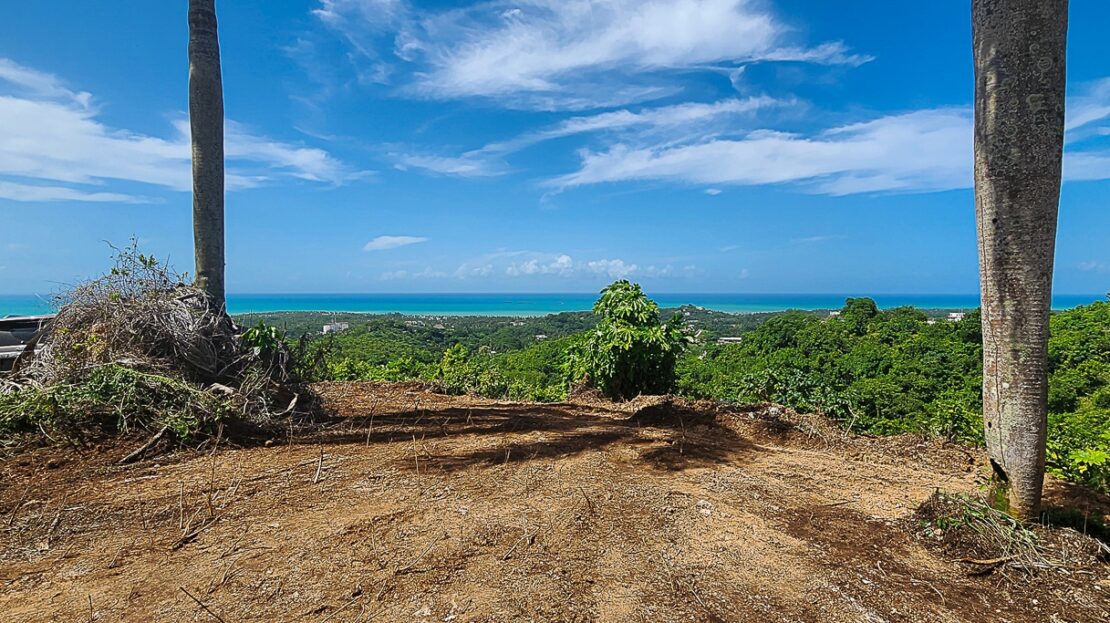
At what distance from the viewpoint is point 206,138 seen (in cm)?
615

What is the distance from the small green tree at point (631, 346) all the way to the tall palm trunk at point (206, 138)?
5033 mm

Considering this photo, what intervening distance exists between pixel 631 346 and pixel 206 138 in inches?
229

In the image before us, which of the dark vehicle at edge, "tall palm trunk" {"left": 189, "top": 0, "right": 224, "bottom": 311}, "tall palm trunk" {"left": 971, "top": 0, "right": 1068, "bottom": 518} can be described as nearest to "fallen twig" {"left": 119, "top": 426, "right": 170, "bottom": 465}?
"tall palm trunk" {"left": 189, "top": 0, "right": 224, "bottom": 311}

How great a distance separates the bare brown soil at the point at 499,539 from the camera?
2529mm

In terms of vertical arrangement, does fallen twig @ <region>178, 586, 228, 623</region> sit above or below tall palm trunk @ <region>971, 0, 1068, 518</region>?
below

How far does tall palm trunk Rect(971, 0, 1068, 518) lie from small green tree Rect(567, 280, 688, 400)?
16.8 ft

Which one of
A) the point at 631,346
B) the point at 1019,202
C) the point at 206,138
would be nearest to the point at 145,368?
the point at 206,138

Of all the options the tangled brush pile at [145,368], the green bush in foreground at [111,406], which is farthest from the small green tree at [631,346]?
the green bush in foreground at [111,406]

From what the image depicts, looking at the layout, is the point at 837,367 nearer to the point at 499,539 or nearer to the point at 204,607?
the point at 499,539

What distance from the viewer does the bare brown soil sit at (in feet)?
8.30

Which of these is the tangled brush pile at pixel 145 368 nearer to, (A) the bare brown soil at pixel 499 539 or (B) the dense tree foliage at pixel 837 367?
(A) the bare brown soil at pixel 499 539

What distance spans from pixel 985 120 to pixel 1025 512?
7.12ft

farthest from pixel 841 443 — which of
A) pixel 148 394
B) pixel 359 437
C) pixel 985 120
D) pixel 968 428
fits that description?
pixel 148 394

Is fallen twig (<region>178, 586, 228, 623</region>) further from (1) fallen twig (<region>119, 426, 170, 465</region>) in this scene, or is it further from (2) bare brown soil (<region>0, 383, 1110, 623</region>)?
(1) fallen twig (<region>119, 426, 170, 465</region>)
